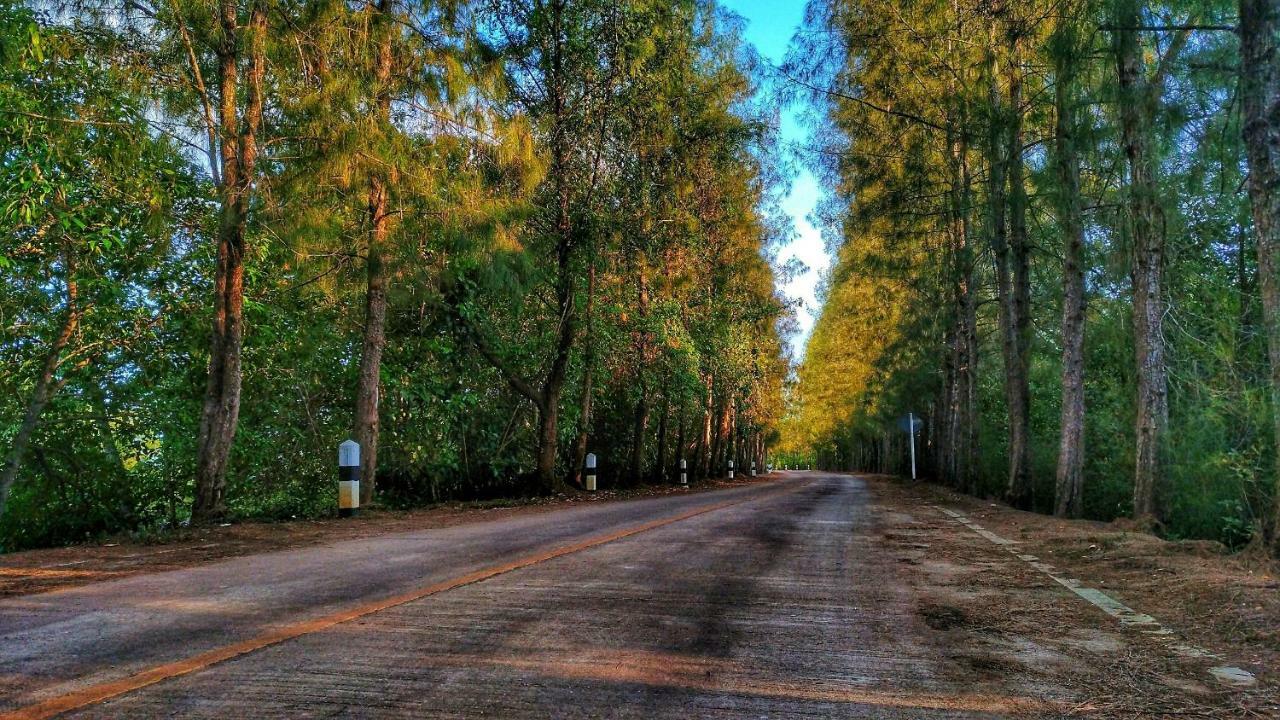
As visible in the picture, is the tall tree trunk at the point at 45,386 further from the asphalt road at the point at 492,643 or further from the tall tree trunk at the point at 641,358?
the tall tree trunk at the point at 641,358

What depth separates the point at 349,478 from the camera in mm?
10164

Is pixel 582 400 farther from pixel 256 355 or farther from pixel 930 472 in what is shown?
pixel 930 472

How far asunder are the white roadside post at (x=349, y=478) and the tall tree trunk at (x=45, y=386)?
12.9ft

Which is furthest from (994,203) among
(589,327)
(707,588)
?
(707,588)

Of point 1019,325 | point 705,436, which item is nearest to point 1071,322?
point 1019,325

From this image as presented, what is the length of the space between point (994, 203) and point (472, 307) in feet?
33.3

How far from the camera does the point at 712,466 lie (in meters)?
36.4

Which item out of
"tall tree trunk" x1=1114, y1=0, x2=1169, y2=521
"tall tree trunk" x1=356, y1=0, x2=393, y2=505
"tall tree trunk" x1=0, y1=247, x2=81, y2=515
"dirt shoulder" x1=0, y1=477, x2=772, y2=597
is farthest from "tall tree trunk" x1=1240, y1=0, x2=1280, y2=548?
"tall tree trunk" x1=0, y1=247, x2=81, y2=515

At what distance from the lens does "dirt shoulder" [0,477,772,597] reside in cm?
491

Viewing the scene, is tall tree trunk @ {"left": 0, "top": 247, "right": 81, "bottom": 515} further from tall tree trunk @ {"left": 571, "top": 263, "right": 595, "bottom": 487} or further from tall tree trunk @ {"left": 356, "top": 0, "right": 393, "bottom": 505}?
tall tree trunk @ {"left": 571, "top": 263, "right": 595, "bottom": 487}

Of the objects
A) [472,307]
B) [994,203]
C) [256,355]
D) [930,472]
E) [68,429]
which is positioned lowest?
[930,472]

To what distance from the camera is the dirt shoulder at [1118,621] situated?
2750 mm

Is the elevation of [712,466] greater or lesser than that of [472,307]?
lesser

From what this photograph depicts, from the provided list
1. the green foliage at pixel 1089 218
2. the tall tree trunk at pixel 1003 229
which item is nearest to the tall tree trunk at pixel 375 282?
the green foliage at pixel 1089 218
